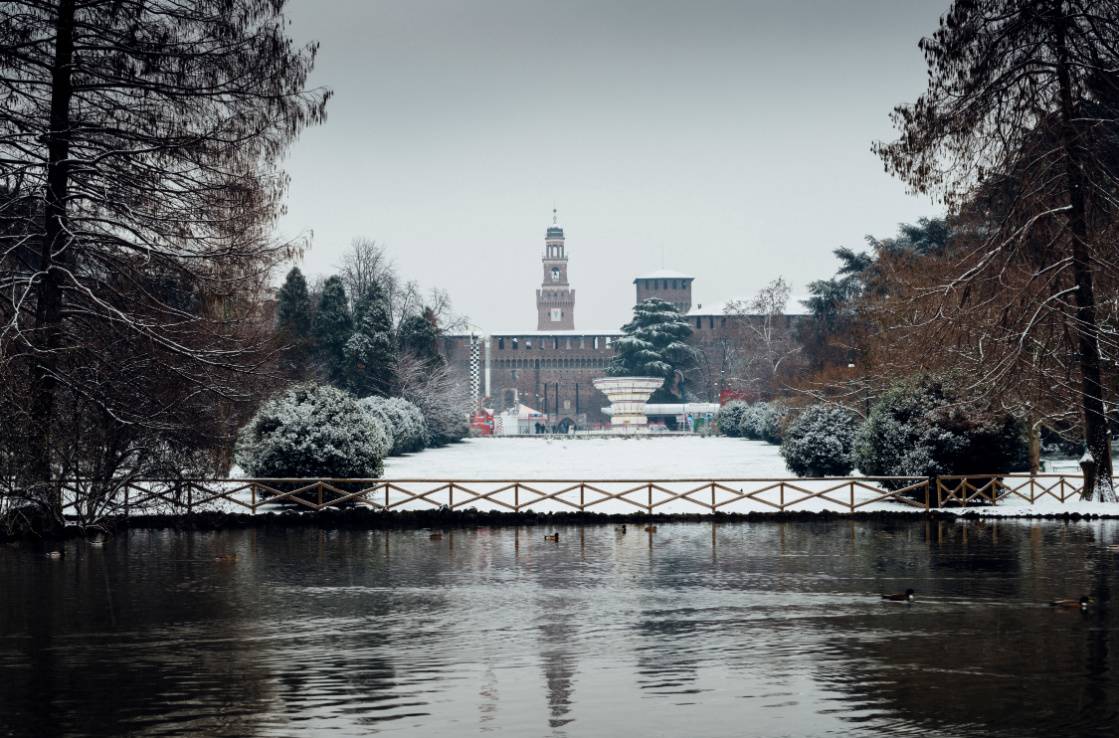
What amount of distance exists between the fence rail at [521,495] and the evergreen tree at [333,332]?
27761 millimetres

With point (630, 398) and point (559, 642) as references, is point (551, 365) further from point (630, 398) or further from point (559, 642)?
point (559, 642)

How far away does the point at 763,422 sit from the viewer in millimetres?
59062

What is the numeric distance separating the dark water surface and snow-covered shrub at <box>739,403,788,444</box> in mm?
35074

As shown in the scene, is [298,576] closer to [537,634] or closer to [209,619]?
[209,619]

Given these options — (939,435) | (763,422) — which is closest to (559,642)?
(939,435)

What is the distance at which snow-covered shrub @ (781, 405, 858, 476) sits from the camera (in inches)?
1347

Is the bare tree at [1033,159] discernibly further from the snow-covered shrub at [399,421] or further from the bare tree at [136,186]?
the snow-covered shrub at [399,421]

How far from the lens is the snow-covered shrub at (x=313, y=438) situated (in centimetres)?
2550

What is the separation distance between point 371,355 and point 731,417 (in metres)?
23.1

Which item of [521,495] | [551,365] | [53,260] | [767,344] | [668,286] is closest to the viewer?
[53,260]

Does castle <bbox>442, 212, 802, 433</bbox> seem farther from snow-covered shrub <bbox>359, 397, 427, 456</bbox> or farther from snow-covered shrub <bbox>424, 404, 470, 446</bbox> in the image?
snow-covered shrub <bbox>359, 397, 427, 456</bbox>

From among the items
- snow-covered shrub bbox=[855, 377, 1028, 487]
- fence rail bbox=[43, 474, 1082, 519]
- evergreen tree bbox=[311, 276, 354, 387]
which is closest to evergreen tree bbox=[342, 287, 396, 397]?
evergreen tree bbox=[311, 276, 354, 387]

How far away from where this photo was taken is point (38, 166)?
1908cm

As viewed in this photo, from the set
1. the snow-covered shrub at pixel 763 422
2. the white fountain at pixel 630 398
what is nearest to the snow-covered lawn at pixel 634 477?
the snow-covered shrub at pixel 763 422
